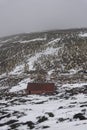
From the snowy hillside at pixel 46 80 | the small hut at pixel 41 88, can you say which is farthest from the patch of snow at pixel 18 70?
the small hut at pixel 41 88

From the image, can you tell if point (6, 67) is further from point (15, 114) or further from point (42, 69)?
point (15, 114)

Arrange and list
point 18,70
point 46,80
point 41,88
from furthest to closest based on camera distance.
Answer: point 18,70
point 46,80
point 41,88

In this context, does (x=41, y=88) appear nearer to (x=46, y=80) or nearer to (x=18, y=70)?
(x=46, y=80)

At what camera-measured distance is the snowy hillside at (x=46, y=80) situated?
3167 centimetres

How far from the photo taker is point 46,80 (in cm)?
8850

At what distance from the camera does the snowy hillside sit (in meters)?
31.7

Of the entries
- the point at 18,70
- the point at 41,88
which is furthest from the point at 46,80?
the point at 18,70

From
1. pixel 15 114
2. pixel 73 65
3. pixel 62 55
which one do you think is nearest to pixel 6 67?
pixel 62 55

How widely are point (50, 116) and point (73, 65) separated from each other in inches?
3077

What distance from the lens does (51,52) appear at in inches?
5463

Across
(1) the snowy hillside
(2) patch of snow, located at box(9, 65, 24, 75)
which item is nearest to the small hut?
(1) the snowy hillside

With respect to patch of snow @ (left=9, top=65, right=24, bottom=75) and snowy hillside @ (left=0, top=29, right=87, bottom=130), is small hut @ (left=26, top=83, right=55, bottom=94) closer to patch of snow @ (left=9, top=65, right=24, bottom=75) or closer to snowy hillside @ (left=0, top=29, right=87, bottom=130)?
snowy hillside @ (left=0, top=29, right=87, bottom=130)

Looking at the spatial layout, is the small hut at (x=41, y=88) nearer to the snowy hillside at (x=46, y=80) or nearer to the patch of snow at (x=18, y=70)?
the snowy hillside at (x=46, y=80)

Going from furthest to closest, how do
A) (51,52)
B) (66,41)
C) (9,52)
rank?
(9,52)
(66,41)
(51,52)
